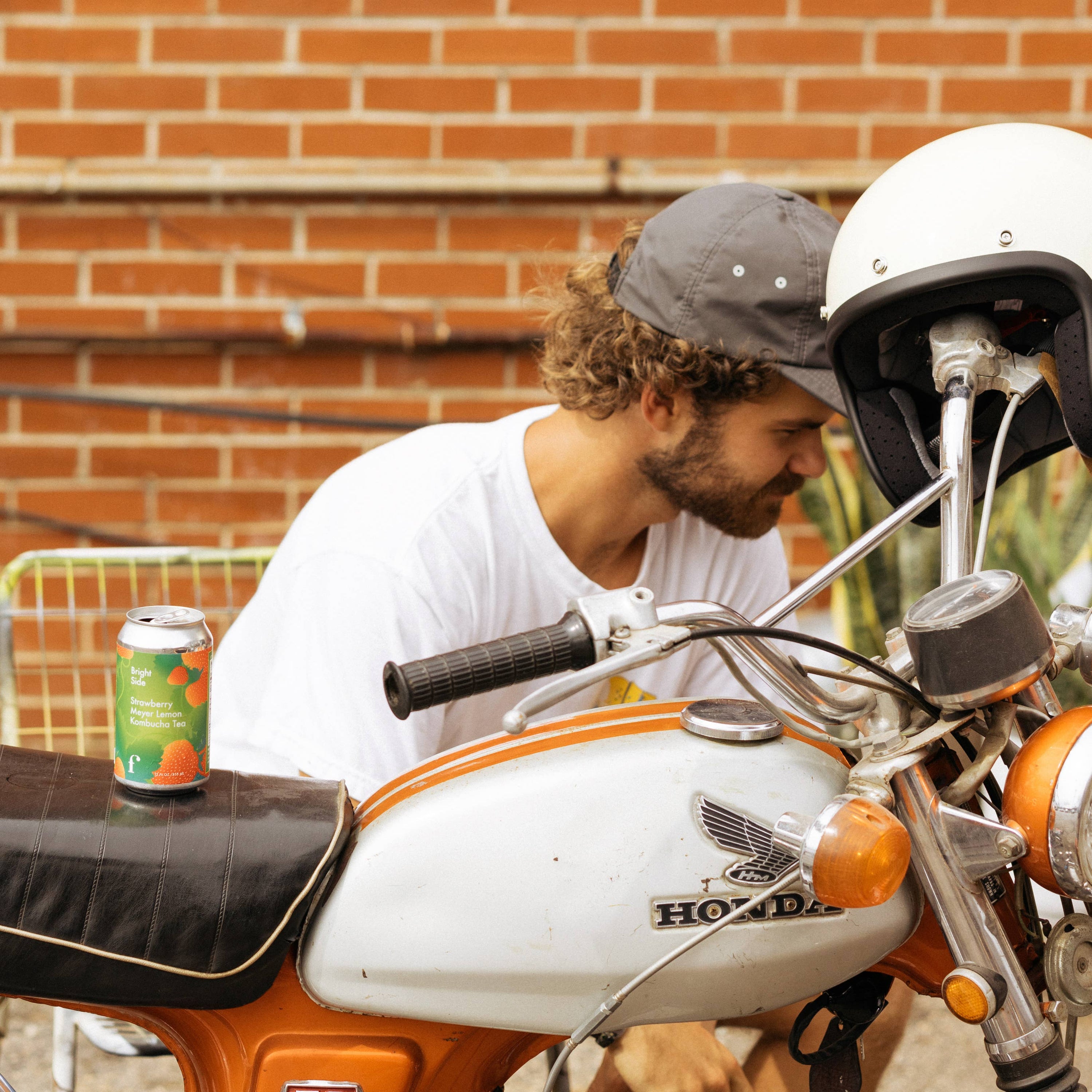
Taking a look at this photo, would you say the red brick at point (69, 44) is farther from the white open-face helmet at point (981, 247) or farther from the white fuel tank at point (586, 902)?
the white fuel tank at point (586, 902)

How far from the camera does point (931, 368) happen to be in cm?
121

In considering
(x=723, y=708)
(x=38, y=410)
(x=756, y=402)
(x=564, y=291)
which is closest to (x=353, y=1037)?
(x=723, y=708)

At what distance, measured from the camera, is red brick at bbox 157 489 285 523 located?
291 centimetres

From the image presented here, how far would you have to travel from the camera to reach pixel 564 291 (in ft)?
6.79

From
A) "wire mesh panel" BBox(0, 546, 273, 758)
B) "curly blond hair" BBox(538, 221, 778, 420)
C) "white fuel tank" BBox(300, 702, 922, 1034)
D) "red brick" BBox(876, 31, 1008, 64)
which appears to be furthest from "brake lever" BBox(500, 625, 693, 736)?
"red brick" BBox(876, 31, 1008, 64)

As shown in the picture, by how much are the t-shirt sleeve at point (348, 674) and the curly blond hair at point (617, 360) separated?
456mm

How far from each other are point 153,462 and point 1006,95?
213 centimetres

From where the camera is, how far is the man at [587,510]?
1.48 metres

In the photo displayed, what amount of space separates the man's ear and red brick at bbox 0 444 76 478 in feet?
5.44

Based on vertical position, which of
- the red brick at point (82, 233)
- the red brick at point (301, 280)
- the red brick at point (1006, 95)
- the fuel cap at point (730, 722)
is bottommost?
the fuel cap at point (730, 722)

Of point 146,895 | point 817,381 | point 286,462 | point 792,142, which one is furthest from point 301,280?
point 146,895

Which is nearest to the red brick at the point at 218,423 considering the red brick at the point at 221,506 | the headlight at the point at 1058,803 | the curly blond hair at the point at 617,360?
the red brick at the point at 221,506

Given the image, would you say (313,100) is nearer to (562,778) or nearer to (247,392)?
(247,392)

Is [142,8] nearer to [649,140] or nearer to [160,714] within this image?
[649,140]
